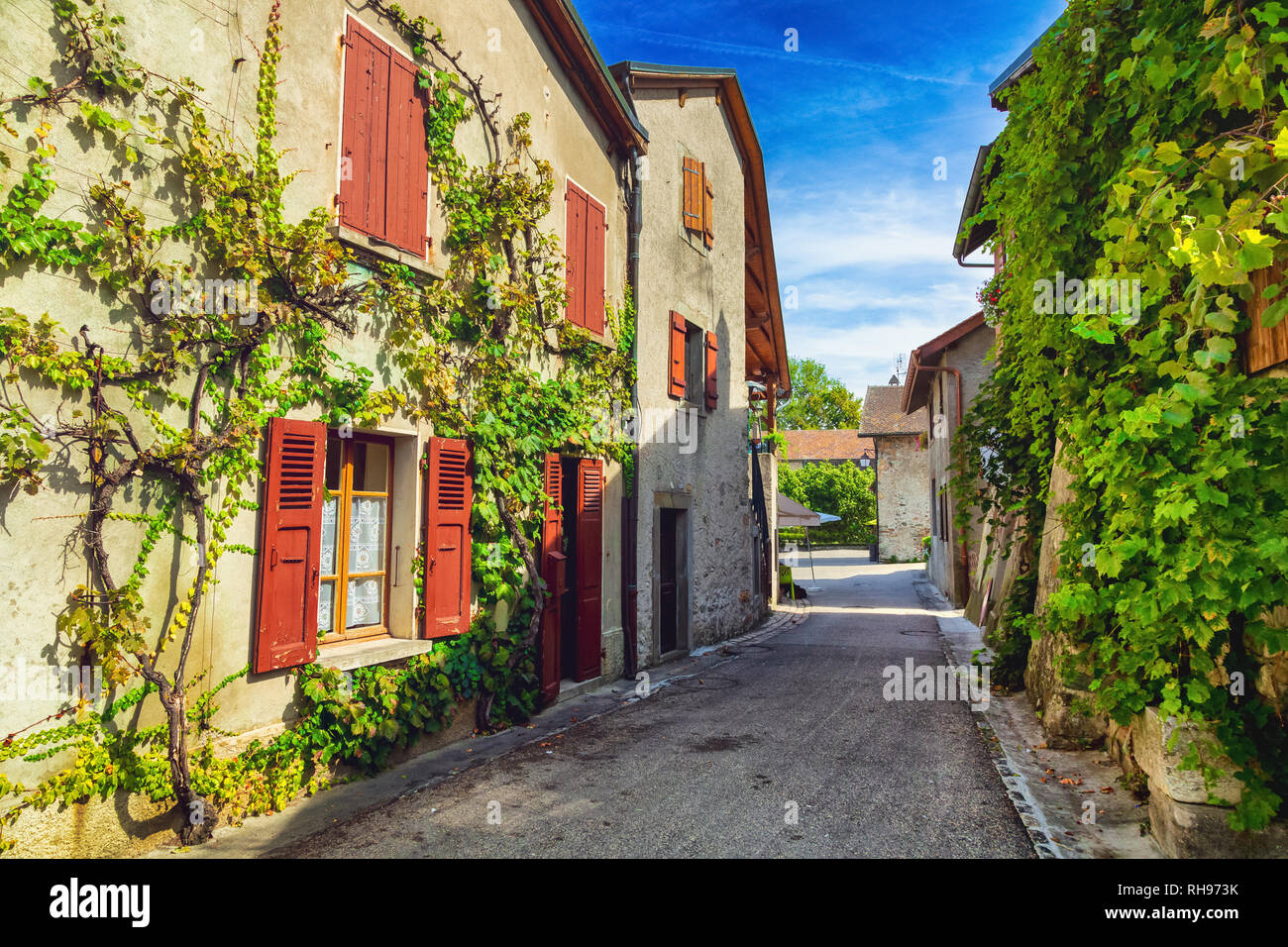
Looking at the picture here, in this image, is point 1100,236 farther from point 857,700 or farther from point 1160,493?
point 857,700

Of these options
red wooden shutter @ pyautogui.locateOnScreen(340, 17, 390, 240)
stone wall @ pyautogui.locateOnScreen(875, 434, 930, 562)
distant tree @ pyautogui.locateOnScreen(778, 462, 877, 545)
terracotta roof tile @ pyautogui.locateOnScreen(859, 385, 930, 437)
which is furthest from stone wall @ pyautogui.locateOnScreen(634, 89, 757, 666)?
distant tree @ pyautogui.locateOnScreen(778, 462, 877, 545)

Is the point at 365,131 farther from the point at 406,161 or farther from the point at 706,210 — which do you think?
the point at 706,210

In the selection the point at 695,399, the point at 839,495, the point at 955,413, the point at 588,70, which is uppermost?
the point at 588,70

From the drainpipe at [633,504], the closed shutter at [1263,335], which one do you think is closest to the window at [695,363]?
the drainpipe at [633,504]

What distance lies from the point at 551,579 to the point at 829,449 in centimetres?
4267

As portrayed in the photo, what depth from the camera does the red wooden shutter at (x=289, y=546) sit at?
4598 mm

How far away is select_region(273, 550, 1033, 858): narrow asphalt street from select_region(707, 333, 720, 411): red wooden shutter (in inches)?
180

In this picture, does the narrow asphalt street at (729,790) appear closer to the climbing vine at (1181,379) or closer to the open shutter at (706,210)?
the climbing vine at (1181,379)

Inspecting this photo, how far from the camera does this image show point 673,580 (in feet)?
33.8

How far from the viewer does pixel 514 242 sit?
7.09 metres

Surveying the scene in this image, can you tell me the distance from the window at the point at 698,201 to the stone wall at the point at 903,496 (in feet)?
74.0

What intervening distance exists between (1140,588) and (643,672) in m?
6.00

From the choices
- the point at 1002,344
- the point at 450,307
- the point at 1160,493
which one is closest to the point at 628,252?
the point at 450,307

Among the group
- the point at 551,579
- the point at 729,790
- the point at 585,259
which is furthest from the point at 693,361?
the point at 729,790
